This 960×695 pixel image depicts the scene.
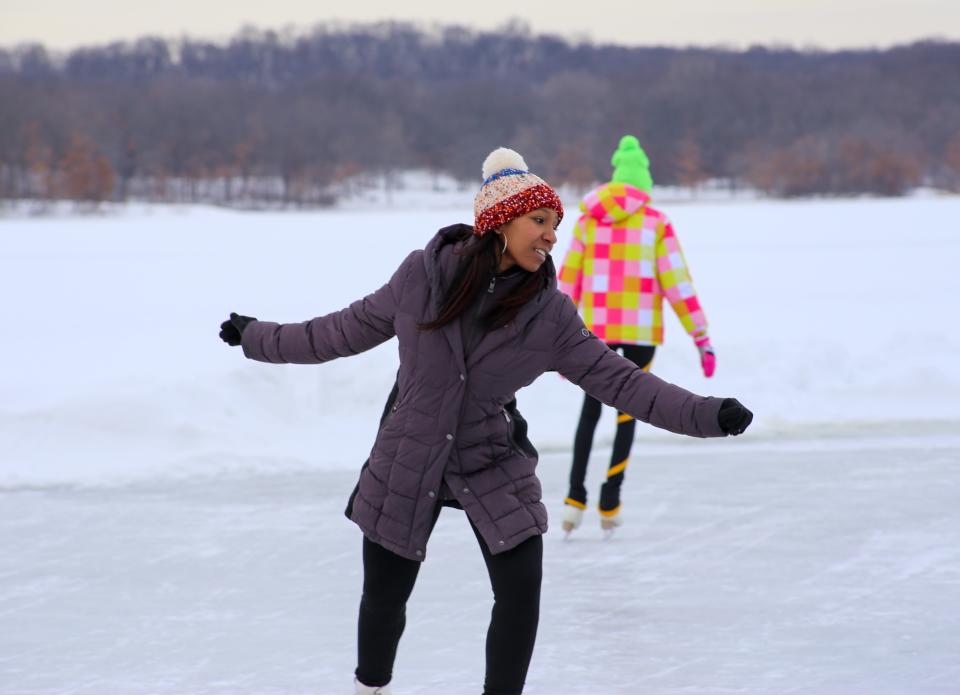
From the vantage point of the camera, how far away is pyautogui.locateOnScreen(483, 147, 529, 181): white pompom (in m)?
2.14

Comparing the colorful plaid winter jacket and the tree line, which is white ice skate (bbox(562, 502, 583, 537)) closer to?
the colorful plaid winter jacket

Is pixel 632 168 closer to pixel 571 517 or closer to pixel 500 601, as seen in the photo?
pixel 571 517

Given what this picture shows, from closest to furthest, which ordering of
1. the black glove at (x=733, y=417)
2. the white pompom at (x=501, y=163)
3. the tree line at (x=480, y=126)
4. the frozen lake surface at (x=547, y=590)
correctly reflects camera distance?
1. the black glove at (x=733, y=417)
2. the white pompom at (x=501, y=163)
3. the frozen lake surface at (x=547, y=590)
4. the tree line at (x=480, y=126)

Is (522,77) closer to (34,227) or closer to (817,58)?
(817,58)

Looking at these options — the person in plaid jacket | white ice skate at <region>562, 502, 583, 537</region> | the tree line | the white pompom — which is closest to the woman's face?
the white pompom

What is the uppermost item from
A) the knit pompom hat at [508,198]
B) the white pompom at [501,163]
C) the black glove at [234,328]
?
the white pompom at [501,163]

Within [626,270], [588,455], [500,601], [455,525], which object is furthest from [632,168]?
[500,601]

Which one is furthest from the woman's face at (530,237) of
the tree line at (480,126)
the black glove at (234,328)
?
the tree line at (480,126)

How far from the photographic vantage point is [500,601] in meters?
2.14

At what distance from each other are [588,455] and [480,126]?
236 feet

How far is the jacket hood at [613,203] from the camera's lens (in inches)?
156

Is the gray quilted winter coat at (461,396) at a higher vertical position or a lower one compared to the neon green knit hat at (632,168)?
lower

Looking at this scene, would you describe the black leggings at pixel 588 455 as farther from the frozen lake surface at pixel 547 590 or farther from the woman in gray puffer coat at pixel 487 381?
the woman in gray puffer coat at pixel 487 381

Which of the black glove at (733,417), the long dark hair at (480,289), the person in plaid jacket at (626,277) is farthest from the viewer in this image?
the person in plaid jacket at (626,277)
